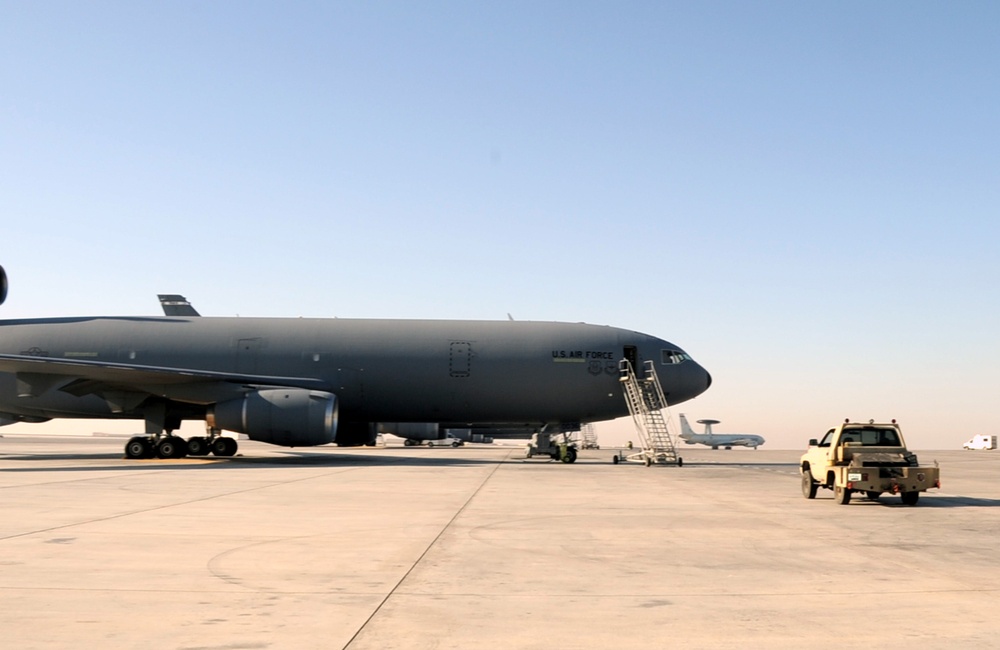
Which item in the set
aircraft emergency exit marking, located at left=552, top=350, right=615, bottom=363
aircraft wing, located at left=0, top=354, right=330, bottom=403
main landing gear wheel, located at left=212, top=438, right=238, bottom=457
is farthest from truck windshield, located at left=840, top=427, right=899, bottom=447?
main landing gear wheel, located at left=212, top=438, right=238, bottom=457

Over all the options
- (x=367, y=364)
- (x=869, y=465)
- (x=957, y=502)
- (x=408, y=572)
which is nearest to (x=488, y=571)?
(x=408, y=572)

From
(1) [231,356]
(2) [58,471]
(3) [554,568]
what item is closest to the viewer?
(3) [554,568]

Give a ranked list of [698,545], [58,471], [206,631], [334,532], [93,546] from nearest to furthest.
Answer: [206,631] → [93,546] → [698,545] → [334,532] → [58,471]

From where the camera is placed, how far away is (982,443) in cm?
9644

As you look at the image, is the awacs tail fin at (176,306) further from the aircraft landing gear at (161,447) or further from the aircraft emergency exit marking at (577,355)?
the aircraft emergency exit marking at (577,355)

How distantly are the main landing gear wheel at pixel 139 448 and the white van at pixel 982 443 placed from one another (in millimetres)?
88608

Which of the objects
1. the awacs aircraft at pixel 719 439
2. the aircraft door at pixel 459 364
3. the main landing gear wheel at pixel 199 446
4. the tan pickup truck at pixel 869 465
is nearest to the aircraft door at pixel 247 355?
the main landing gear wheel at pixel 199 446

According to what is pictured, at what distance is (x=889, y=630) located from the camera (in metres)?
6.28

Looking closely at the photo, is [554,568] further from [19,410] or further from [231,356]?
[19,410]

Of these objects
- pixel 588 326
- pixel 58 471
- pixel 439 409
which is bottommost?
pixel 58 471

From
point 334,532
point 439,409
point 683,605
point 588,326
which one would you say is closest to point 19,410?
point 439,409

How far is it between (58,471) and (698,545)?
21029 mm

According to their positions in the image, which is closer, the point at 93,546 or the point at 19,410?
the point at 93,546

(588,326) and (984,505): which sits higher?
(588,326)
